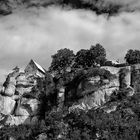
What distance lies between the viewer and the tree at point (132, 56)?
74125 mm

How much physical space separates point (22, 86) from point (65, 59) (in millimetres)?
12870

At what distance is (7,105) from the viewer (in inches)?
2867

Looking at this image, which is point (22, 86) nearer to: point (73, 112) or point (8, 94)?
point (8, 94)

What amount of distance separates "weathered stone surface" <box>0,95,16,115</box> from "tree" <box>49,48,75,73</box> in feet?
45.8

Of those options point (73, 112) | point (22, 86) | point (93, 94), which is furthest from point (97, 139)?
point (22, 86)

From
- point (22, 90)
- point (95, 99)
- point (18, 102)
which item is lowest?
point (18, 102)

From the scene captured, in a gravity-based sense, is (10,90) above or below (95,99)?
above

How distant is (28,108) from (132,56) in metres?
25.6

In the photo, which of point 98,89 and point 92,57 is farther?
point 92,57

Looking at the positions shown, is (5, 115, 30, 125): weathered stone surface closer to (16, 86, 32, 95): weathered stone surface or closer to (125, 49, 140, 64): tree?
(16, 86, 32, 95): weathered stone surface

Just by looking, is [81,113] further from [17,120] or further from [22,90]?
[22,90]

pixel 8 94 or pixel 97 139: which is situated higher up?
pixel 8 94

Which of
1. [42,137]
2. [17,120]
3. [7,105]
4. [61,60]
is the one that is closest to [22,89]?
[7,105]

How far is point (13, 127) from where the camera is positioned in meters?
65.7
